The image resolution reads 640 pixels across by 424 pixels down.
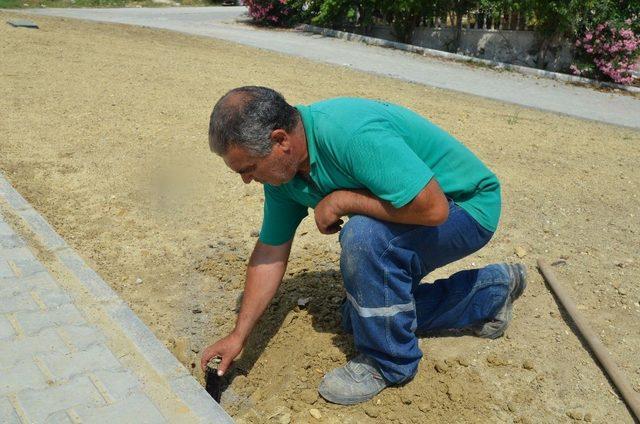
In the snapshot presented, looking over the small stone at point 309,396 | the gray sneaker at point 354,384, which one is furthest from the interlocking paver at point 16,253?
the gray sneaker at point 354,384

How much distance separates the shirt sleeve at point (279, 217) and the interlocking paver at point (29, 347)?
1044 mm

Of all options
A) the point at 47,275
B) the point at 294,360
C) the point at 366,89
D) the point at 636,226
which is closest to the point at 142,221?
the point at 47,275

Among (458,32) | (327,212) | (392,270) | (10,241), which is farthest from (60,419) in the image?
(458,32)

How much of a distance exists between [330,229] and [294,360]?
2.74 ft

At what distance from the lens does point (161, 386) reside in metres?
2.90

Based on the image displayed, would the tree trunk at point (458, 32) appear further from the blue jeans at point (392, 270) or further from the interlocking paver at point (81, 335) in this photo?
the interlocking paver at point (81, 335)

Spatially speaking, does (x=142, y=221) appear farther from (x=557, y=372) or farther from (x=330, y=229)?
(x=557, y=372)

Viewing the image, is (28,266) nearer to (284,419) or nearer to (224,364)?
(224,364)

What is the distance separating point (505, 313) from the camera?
10.8 feet

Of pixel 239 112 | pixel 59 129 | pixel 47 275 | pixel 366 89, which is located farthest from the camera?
pixel 366 89

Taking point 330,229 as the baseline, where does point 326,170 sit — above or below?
above

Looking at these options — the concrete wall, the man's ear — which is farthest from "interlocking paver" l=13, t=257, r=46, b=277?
the concrete wall

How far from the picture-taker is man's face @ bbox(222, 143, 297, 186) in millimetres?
2512

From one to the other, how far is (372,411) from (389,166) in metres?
1.09
